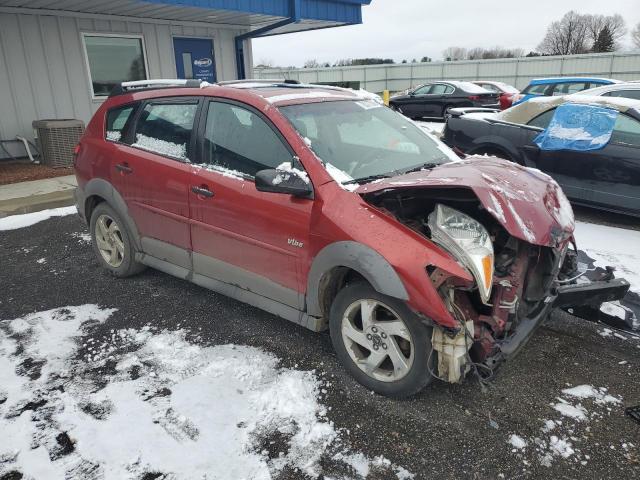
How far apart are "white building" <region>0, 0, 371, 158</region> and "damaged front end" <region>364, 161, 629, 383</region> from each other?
7124 mm

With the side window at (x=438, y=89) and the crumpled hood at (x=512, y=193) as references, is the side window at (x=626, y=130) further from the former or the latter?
the side window at (x=438, y=89)

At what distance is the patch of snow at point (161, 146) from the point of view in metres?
3.71

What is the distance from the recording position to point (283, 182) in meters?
2.89

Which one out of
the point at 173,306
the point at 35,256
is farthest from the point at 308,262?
the point at 35,256

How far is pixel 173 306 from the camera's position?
4.02m

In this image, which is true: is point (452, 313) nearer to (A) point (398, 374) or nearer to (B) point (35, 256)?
(A) point (398, 374)

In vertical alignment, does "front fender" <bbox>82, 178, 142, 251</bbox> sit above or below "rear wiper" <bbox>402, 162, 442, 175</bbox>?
below

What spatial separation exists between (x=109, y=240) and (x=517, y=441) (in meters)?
3.82

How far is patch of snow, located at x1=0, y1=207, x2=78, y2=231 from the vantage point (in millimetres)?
6250

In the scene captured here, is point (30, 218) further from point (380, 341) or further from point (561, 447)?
point (561, 447)

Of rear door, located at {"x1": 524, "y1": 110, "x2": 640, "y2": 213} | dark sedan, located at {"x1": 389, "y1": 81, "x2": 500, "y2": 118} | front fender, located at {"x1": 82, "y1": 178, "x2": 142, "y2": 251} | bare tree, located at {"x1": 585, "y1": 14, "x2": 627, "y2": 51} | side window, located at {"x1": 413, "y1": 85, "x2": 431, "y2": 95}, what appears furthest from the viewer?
bare tree, located at {"x1": 585, "y1": 14, "x2": 627, "y2": 51}

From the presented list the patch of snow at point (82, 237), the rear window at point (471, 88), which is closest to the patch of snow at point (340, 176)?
the patch of snow at point (82, 237)

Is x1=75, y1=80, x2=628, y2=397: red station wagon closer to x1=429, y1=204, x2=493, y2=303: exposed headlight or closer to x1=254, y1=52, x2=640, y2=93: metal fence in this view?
x1=429, y1=204, x2=493, y2=303: exposed headlight

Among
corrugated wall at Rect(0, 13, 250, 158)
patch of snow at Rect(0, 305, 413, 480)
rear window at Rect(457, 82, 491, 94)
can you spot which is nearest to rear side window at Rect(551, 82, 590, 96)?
rear window at Rect(457, 82, 491, 94)
